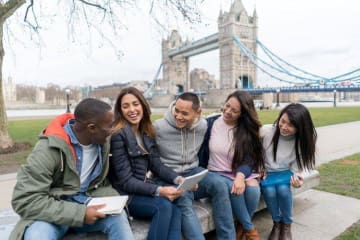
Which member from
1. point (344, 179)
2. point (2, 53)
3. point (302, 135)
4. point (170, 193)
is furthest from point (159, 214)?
point (2, 53)

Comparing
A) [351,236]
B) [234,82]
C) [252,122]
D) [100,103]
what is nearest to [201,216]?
[252,122]

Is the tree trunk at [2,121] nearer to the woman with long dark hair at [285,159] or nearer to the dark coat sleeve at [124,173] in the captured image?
the dark coat sleeve at [124,173]

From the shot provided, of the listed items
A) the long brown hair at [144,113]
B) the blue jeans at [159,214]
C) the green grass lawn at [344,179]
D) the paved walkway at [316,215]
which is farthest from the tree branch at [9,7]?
the green grass lawn at [344,179]

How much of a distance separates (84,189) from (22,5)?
6983mm

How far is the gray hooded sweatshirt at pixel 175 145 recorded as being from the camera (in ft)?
8.03

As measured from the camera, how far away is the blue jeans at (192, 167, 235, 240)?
2209 mm

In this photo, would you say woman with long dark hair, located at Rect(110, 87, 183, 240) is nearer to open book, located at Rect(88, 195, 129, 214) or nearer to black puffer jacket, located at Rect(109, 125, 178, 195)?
black puffer jacket, located at Rect(109, 125, 178, 195)

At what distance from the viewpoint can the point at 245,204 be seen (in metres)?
2.38

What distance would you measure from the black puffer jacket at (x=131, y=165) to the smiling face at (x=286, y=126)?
1.01 metres

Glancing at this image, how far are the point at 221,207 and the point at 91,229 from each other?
946mm

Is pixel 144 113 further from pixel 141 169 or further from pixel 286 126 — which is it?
pixel 286 126

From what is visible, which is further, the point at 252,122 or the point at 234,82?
the point at 234,82

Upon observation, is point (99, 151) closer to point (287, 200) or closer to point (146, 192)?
point (146, 192)

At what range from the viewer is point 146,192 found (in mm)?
2070
